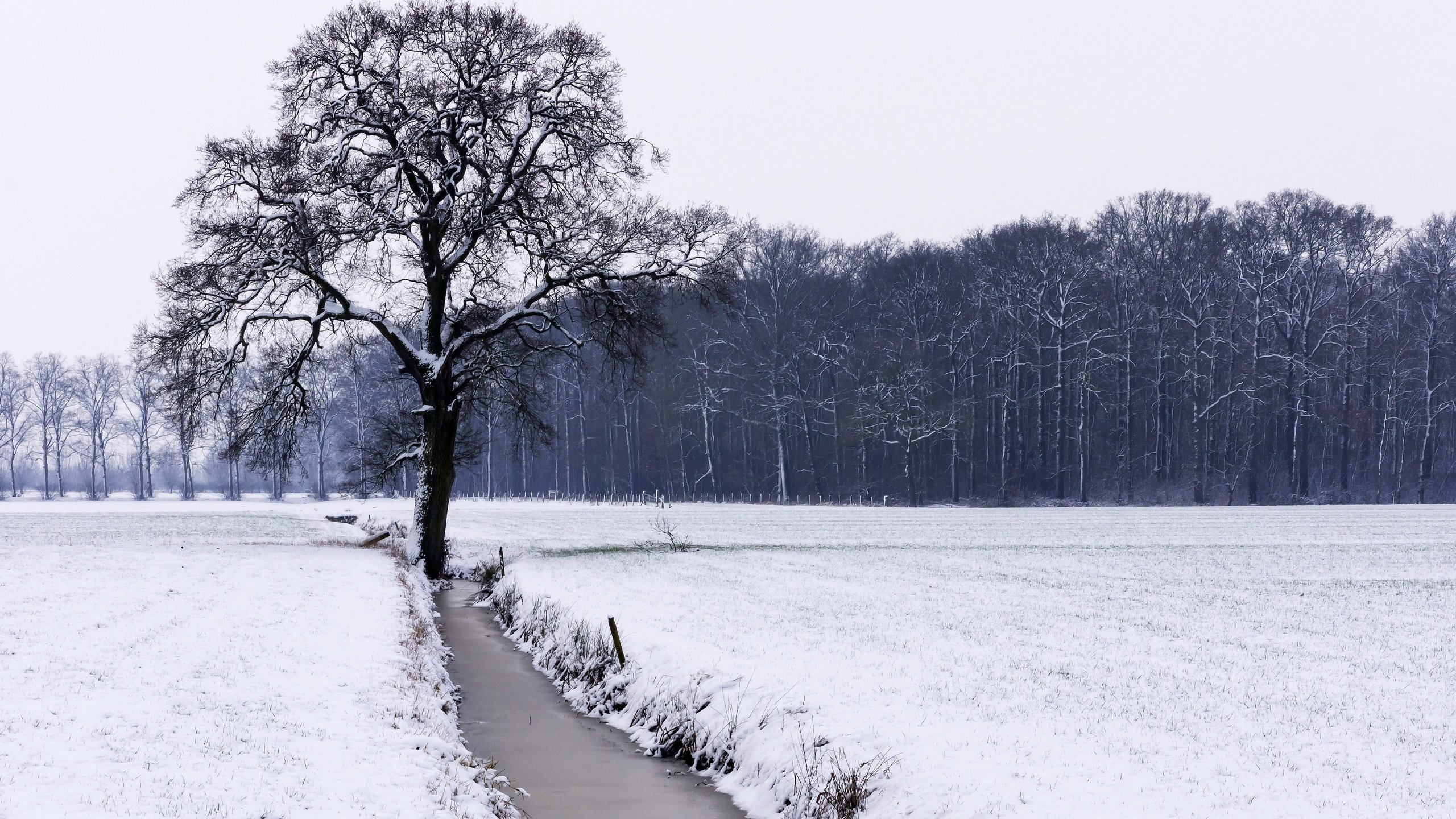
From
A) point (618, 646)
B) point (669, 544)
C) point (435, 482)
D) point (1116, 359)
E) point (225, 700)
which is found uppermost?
point (1116, 359)

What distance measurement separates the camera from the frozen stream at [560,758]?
11.2 metres

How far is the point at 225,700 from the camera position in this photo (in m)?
12.1

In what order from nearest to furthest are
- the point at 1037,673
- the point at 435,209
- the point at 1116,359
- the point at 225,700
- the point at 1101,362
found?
1. the point at 225,700
2. the point at 1037,673
3. the point at 435,209
4. the point at 1116,359
5. the point at 1101,362

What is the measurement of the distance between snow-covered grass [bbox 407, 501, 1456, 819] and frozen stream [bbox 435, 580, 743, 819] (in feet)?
1.44


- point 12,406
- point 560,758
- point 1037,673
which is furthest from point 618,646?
point 12,406

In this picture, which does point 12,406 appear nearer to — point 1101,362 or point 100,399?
point 100,399

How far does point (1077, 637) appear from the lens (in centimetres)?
1745

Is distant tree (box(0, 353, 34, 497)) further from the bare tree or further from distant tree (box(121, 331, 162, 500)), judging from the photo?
the bare tree

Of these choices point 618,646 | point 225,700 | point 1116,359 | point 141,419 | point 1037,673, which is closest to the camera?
point 225,700

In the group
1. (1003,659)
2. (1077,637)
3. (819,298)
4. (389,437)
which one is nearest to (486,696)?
(1003,659)

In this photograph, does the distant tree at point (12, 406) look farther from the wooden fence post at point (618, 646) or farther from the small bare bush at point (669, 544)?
the wooden fence post at point (618, 646)

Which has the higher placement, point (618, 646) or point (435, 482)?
point (435, 482)

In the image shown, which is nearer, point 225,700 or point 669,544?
point 225,700

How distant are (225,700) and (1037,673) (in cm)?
980
